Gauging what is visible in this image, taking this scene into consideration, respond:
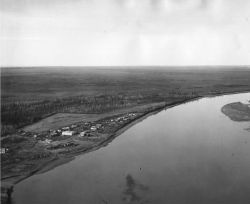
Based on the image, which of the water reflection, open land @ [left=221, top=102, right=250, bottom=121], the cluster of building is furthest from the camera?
open land @ [left=221, top=102, right=250, bottom=121]

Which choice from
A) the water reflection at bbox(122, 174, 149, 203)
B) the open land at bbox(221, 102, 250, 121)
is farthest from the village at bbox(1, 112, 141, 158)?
the open land at bbox(221, 102, 250, 121)

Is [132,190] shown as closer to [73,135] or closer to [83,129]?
[73,135]

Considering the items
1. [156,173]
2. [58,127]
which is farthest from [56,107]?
[156,173]

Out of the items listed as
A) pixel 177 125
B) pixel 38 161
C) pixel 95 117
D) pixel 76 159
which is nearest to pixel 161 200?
pixel 76 159

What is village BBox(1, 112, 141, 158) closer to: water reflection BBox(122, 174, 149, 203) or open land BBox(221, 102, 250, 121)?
water reflection BBox(122, 174, 149, 203)

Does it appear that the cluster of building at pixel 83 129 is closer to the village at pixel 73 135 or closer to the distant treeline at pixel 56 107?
the village at pixel 73 135

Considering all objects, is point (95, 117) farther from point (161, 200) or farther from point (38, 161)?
point (161, 200)
